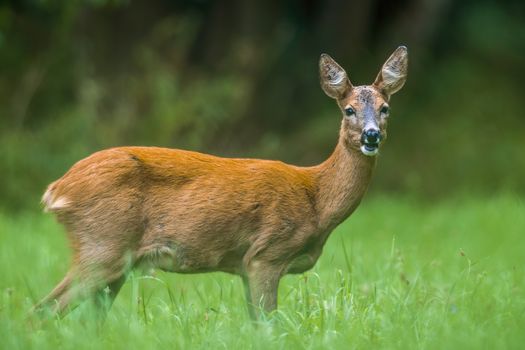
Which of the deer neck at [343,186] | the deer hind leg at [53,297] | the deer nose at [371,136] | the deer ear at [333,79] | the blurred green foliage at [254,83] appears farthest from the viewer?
the blurred green foliage at [254,83]

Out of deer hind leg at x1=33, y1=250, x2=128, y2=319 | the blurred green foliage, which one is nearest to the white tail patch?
deer hind leg at x1=33, y1=250, x2=128, y2=319

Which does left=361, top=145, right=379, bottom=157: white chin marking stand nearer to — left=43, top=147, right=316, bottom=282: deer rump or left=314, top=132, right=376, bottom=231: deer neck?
left=314, top=132, right=376, bottom=231: deer neck

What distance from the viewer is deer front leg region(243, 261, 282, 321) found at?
16.8ft

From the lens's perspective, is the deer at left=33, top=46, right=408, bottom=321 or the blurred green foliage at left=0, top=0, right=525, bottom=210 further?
the blurred green foliage at left=0, top=0, right=525, bottom=210

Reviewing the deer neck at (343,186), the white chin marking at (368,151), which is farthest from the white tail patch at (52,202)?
the white chin marking at (368,151)

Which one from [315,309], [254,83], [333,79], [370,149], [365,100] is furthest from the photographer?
[254,83]

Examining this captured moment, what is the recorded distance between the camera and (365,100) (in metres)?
5.41

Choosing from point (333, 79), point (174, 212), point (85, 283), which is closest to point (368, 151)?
point (333, 79)

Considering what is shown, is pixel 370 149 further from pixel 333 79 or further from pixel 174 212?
pixel 174 212

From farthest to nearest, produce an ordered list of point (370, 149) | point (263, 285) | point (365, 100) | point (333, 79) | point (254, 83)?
point (254, 83) < point (333, 79) < point (365, 100) < point (370, 149) < point (263, 285)

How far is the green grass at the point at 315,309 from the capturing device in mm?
4348

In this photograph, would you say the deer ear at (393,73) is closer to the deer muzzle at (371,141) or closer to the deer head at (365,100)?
the deer head at (365,100)

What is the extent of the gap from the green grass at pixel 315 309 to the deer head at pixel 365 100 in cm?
64

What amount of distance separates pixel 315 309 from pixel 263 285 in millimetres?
322
